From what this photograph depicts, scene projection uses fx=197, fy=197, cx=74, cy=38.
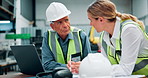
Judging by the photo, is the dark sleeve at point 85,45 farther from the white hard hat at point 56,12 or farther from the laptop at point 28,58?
the laptop at point 28,58

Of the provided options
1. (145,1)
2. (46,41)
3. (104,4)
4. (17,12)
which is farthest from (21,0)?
(104,4)

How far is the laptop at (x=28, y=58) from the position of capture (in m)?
1.39

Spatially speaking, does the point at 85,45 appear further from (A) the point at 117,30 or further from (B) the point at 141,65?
(B) the point at 141,65

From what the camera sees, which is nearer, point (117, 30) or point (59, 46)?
point (117, 30)

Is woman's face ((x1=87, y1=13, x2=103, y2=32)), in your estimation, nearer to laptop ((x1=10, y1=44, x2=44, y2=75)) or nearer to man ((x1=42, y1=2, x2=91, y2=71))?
man ((x1=42, y1=2, x2=91, y2=71))

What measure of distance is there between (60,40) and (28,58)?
66 centimetres

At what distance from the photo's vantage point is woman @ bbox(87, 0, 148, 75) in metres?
1.46

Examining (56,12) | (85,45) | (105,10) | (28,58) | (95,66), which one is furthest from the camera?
(85,45)

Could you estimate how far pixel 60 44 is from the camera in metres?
2.07

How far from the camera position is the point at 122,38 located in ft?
4.98

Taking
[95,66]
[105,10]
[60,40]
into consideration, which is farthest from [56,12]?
[95,66]

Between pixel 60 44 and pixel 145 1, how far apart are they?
891 cm

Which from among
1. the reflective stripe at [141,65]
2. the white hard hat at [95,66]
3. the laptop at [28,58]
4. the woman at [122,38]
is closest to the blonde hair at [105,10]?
the woman at [122,38]

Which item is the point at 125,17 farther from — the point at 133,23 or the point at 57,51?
the point at 57,51
